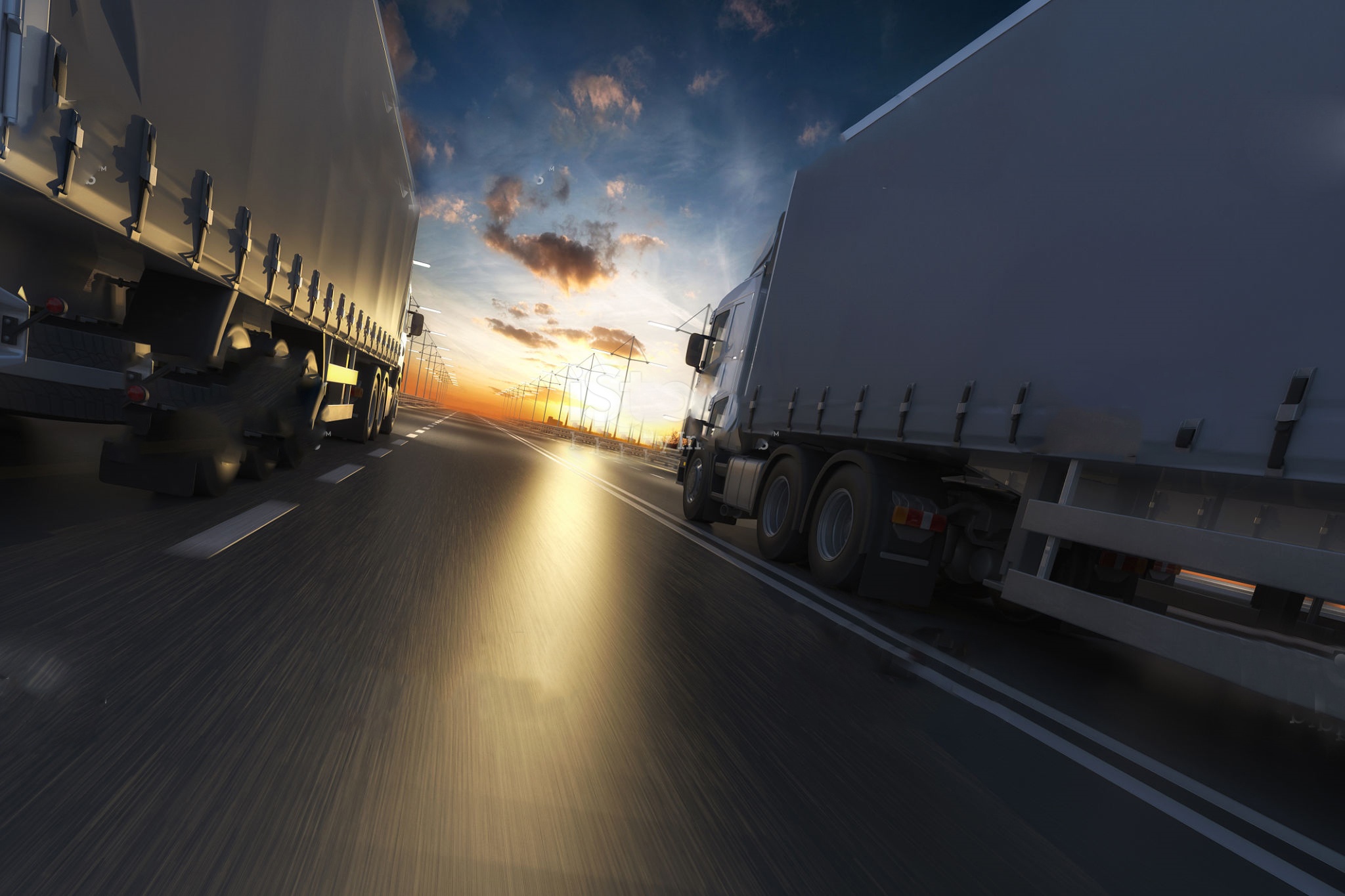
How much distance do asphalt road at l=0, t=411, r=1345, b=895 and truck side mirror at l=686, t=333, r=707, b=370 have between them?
7.15 metres

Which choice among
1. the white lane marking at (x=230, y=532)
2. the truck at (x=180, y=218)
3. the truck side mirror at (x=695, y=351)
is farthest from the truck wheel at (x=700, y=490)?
the white lane marking at (x=230, y=532)

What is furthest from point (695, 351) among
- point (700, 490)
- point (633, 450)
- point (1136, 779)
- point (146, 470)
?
Result: point (633, 450)

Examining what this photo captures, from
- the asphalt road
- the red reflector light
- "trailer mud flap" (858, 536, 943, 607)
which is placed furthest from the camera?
"trailer mud flap" (858, 536, 943, 607)

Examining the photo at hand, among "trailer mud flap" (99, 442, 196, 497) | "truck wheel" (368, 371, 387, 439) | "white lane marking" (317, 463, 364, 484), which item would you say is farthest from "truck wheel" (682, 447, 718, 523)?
"trailer mud flap" (99, 442, 196, 497)

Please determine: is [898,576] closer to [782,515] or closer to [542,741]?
[782,515]

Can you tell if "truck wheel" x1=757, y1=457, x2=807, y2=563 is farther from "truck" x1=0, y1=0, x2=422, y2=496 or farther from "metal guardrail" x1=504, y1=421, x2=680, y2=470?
"metal guardrail" x1=504, y1=421, x2=680, y2=470

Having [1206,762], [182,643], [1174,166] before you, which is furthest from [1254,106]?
[182,643]

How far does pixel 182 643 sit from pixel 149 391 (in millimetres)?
2660

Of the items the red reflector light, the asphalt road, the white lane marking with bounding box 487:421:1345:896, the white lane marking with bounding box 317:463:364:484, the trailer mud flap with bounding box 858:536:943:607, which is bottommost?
the white lane marking with bounding box 317:463:364:484

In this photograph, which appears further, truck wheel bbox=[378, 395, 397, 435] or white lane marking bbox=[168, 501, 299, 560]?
truck wheel bbox=[378, 395, 397, 435]

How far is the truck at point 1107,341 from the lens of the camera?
11.8 feet

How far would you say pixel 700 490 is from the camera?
37.1ft

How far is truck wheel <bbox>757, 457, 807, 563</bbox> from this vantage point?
8.09 metres

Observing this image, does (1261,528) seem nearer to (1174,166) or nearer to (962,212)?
(1174,166)
